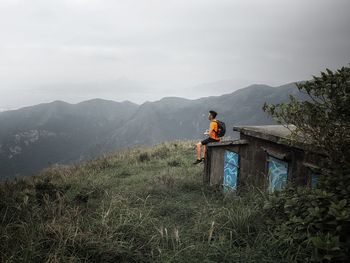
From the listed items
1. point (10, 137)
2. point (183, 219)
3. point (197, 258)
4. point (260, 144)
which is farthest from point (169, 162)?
point (10, 137)

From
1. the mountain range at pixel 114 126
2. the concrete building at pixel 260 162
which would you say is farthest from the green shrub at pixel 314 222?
the mountain range at pixel 114 126

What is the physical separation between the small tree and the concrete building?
990 millimetres

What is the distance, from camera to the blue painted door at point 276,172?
25.2 ft

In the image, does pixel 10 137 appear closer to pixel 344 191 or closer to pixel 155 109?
pixel 155 109

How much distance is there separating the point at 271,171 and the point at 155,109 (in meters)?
168

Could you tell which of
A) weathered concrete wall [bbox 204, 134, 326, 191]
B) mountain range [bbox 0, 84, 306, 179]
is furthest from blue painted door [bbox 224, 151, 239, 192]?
mountain range [bbox 0, 84, 306, 179]

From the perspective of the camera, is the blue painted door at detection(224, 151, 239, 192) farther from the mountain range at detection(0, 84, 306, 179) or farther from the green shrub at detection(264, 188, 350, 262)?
the mountain range at detection(0, 84, 306, 179)

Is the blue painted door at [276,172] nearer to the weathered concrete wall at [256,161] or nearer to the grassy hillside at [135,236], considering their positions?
the weathered concrete wall at [256,161]

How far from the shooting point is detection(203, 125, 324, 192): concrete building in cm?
714

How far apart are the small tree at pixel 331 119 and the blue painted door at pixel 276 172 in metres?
2.65

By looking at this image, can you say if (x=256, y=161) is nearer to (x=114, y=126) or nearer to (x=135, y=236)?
(x=135, y=236)

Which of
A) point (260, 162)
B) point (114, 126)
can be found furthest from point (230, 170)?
point (114, 126)

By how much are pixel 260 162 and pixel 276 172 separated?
77cm

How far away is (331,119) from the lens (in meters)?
4.73
